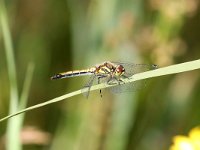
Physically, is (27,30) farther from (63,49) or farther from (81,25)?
(81,25)

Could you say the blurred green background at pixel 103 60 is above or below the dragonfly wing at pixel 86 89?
above

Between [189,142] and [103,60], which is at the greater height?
[103,60]

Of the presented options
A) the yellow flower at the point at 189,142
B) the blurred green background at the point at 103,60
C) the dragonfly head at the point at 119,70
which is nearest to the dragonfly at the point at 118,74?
the dragonfly head at the point at 119,70

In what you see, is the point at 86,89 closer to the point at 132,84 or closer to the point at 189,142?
the point at 132,84

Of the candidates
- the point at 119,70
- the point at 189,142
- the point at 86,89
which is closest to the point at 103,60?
the point at 119,70

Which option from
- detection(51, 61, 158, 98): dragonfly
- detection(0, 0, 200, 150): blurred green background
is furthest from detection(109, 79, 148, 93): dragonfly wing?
detection(0, 0, 200, 150): blurred green background

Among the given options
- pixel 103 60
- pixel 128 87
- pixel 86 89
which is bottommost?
pixel 86 89

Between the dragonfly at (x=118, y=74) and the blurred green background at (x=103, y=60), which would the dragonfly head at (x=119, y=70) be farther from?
the blurred green background at (x=103, y=60)

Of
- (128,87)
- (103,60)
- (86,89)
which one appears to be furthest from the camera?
(103,60)
